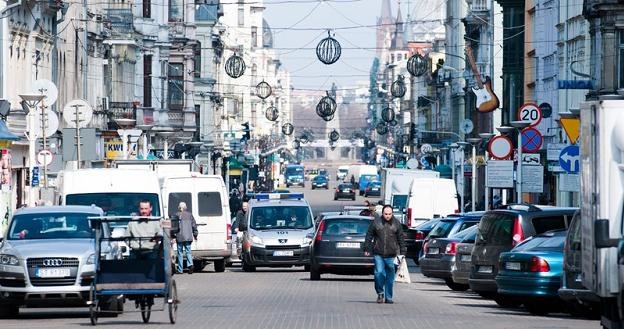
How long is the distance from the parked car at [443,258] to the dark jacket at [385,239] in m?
4.92

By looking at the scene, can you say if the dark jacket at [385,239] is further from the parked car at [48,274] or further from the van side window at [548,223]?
the parked car at [48,274]

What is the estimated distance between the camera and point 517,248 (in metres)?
26.2

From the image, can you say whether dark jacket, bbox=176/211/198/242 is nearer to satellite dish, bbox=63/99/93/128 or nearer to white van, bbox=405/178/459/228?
satellite dish, bbox=63/99/93/128

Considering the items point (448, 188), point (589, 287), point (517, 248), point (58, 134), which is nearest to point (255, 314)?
point (517, 248)

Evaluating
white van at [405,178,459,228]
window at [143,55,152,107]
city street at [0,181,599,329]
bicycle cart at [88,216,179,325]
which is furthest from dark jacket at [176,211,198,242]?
window at [143,55,152,107]

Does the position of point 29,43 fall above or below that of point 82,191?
above

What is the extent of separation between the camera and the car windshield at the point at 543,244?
25.6 meters

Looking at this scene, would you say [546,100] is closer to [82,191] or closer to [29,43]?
[29,43]

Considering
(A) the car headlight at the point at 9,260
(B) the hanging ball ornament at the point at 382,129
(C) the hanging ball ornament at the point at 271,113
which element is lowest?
(A) the car headlight at the point at 9,260

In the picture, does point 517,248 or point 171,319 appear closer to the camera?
point 171,319

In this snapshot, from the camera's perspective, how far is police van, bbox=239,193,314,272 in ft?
140

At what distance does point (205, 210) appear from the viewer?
42719 millimetres

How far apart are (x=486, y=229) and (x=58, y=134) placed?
36.1 meters

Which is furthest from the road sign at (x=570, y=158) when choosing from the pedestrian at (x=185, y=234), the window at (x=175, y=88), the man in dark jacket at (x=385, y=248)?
the window at (x=175, y=88)
